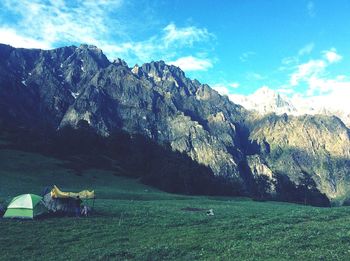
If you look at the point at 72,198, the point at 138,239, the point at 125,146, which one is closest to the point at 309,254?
the point at 138,239

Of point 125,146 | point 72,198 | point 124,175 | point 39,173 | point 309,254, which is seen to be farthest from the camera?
point 125,146

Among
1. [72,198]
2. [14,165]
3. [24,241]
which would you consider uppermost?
[14,165]

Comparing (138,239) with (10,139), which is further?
(10,139)

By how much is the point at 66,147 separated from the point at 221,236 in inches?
5306

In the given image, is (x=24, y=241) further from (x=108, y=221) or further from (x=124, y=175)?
(x=124, y=175)

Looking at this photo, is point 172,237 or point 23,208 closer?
point 172,237

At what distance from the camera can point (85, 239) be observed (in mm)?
37062

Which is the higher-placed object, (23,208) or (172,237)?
(23,208)

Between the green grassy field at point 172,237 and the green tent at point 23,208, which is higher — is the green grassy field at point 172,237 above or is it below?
below

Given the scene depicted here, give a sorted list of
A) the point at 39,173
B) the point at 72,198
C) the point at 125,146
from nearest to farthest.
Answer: the point at 72,198, the point at 39,173, the point at 125,146

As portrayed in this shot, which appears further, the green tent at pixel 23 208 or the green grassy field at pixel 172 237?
the green tent at pixel 23 208

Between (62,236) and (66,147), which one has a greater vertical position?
(66,147)

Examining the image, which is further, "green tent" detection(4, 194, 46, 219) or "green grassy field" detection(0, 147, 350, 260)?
"green tent" detection(4, 194, 46, 219)

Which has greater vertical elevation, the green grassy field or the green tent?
the green tent
